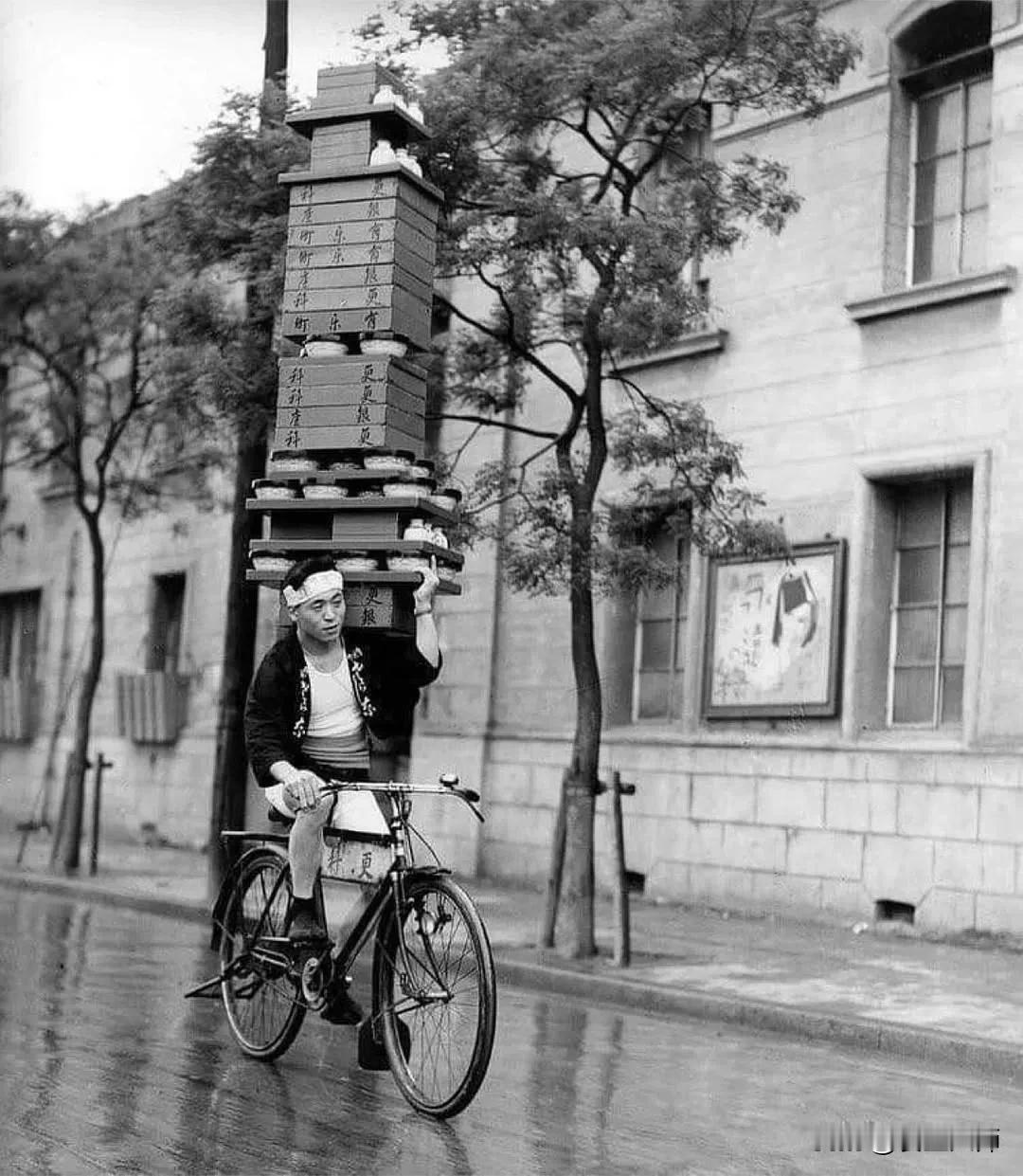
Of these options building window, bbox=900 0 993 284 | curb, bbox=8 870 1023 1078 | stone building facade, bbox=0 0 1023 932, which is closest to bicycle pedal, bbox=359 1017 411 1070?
curb, bbox=8 870 1023 1078

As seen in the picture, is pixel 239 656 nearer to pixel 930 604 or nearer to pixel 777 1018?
pixel 930 604

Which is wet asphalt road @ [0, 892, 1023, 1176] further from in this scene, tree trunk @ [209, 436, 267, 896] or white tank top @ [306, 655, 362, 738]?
tree trunk @ [209, 436, 267, 896]

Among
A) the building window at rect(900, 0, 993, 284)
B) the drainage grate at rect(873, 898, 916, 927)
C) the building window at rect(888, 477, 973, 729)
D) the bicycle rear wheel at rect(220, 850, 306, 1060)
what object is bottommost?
Answer: the drainage grate at rect(873, 898, 916, 927)

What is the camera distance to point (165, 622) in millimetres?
25484

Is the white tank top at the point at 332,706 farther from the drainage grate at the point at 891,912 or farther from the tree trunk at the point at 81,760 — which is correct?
the tree trunk at the point at 81,760

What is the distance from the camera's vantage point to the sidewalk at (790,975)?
941 centimetres

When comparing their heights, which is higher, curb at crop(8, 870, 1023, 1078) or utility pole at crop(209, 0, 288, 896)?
utility pole at crop(209, 0, 288, 896)

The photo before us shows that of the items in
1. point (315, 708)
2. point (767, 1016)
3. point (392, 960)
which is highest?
point (315, 708)

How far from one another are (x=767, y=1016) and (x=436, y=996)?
158 inches

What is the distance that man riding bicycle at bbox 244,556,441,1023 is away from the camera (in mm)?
6848

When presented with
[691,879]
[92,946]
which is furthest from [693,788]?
[92,946]

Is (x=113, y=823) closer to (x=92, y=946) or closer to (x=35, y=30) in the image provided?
(x=92, y=946)

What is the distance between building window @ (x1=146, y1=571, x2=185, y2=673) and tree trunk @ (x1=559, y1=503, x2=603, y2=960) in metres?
13.6

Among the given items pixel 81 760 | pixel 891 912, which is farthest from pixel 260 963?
pixel 81 760
